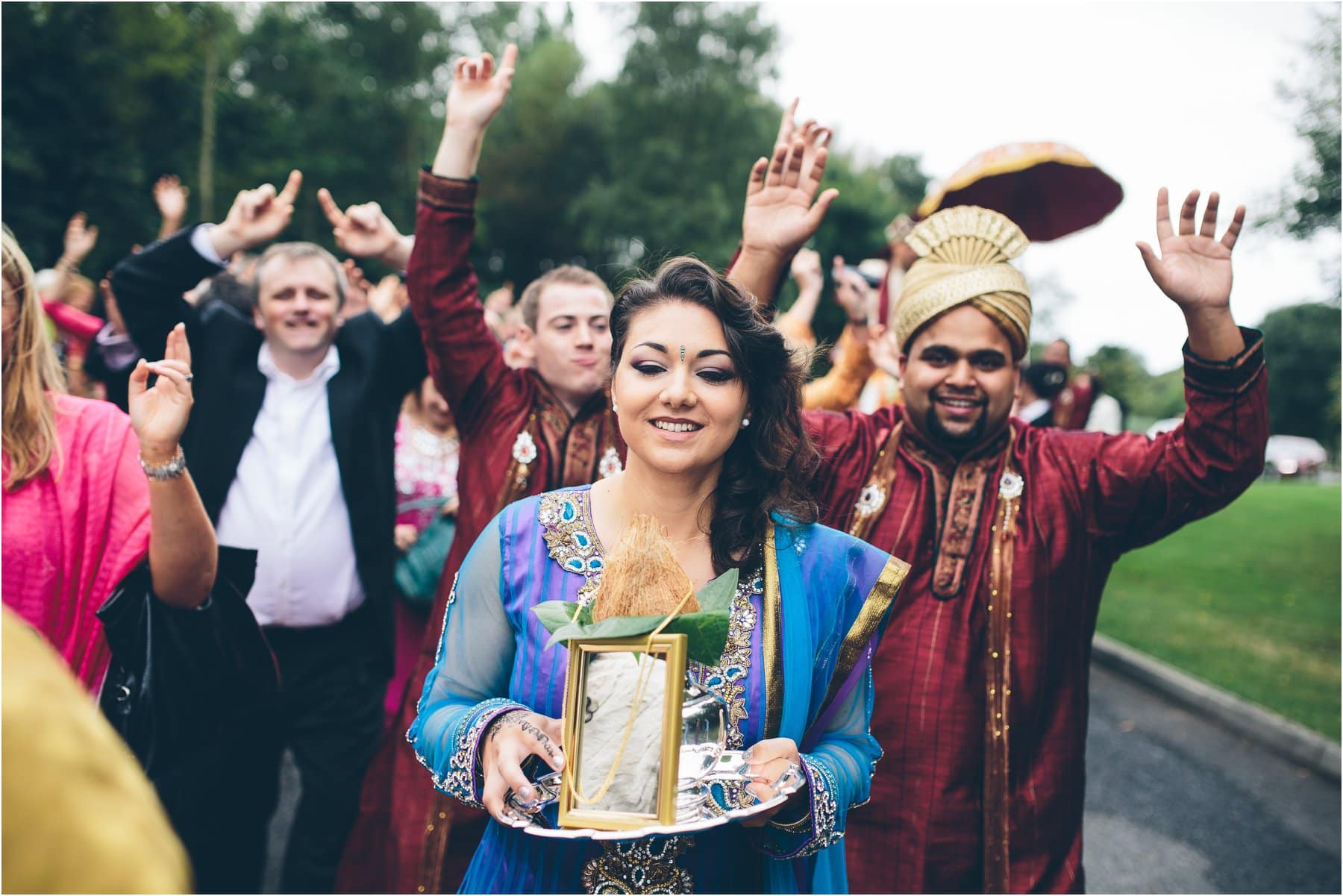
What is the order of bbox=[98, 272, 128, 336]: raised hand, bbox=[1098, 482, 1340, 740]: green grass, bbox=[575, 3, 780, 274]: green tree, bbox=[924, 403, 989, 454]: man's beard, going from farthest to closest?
bbox=[575, 3, 780, 274]: green tree, bbox=[1098, 482, 1340, 740]: green grass, bbox=[98, 272, 128, 336]: raised hand, bbox=[924, 403, 989, 454]: man's beard

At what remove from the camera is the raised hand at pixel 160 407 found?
2.13 metres

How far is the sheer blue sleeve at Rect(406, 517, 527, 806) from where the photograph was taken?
72.7 inches

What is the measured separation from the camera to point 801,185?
2848 millimetres

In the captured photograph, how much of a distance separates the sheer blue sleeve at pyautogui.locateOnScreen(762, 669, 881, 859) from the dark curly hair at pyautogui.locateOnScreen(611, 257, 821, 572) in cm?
38

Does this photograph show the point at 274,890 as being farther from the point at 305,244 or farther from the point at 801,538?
the point at 801,538

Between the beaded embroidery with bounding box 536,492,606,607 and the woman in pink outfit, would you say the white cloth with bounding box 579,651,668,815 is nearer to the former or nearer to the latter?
the beaded embroidery with bounding box 536,492,606,607

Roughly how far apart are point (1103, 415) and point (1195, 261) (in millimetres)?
8277

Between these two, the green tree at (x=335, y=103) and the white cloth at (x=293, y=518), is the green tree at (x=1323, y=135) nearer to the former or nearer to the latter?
the white cloth at (x=293, y=518)

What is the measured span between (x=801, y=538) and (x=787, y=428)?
0.83ft

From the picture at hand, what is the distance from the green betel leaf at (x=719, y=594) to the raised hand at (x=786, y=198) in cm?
145

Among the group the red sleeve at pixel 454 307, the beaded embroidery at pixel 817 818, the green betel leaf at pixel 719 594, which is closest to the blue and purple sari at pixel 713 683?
the beaded embroidery at pixel 817 818

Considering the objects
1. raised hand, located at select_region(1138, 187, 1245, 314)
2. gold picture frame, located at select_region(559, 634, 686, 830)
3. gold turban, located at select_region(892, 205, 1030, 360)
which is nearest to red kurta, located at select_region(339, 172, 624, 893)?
gold turban, located at select_region(892, 205, 1030, 360)

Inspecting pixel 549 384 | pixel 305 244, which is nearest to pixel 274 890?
pixel 549 384

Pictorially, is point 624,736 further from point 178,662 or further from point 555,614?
point 178,662
